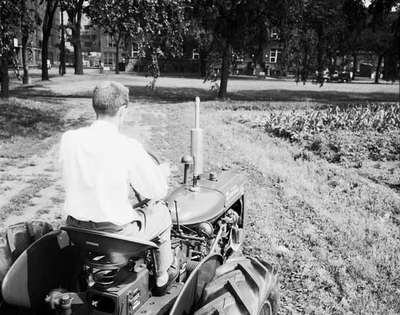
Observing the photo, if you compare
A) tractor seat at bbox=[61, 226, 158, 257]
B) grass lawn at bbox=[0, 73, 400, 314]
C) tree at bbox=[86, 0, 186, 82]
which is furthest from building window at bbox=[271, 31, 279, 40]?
tractor seat at bbox=[61, 226, 158, 257]

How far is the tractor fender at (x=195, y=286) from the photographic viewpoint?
2525 millimetres

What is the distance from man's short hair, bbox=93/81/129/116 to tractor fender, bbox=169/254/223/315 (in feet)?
3.57

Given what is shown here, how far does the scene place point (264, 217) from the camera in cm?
579

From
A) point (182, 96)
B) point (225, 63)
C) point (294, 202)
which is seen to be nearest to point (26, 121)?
point (294, 202)

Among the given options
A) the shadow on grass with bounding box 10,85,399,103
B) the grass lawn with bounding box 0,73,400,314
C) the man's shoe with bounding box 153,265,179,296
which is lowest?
the grass lawn with bounding box 0,73,400,314

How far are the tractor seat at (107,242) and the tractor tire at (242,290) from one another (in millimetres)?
521

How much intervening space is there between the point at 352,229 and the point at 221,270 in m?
3.34

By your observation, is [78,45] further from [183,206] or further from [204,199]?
[183,206]

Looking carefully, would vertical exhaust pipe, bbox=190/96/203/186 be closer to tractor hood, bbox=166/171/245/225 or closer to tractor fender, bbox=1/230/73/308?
tractor hood, bbox=166/171/245/225

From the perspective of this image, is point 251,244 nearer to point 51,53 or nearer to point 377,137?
point 377,137

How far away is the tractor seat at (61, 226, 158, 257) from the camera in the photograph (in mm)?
2240

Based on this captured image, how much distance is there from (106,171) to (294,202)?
15.4ft

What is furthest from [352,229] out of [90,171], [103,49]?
[103,49]

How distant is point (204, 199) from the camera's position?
12.2 ft
